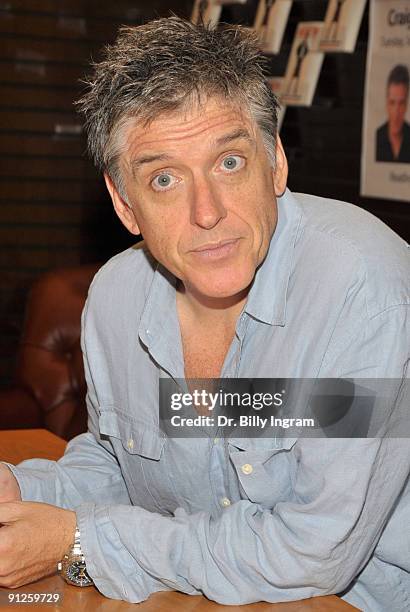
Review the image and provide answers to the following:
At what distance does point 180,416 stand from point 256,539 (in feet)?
1.19

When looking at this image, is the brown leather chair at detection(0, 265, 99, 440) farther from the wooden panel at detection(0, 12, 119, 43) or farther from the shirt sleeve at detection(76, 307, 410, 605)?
the shirt sleeve at detection(76, 307, 410, 605)

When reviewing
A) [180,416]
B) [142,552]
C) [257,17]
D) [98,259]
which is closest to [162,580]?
[142,552]

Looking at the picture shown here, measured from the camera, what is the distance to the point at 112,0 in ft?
14.8

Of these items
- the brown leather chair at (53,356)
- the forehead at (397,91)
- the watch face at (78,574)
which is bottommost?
the brown leather chair at (53,356)

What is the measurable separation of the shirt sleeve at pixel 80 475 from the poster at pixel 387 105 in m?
1.35

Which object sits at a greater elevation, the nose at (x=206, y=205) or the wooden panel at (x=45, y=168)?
the nose at (x=206, y=205)

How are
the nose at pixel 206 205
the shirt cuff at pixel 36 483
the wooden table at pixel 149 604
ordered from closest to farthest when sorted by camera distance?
the wooden table at pixel 149 604 < the nose at pixel 206 205 < the shirt cuff at pixel 36 483

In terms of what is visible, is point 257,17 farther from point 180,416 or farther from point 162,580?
point 162,580

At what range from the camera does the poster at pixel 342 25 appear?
10.7ft

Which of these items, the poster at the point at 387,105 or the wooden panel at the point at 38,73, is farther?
the wooden panel at the point at 38,73

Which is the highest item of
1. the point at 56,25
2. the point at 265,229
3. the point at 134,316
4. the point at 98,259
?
the point at 56,25

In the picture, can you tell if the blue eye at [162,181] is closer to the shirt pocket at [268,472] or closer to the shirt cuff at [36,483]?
the shirt pocket at [268,472]

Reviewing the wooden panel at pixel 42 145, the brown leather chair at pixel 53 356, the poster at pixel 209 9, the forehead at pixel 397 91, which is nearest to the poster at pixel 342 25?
the forehead at pixel 397 91

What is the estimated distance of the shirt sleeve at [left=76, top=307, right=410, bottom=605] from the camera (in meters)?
1.67
